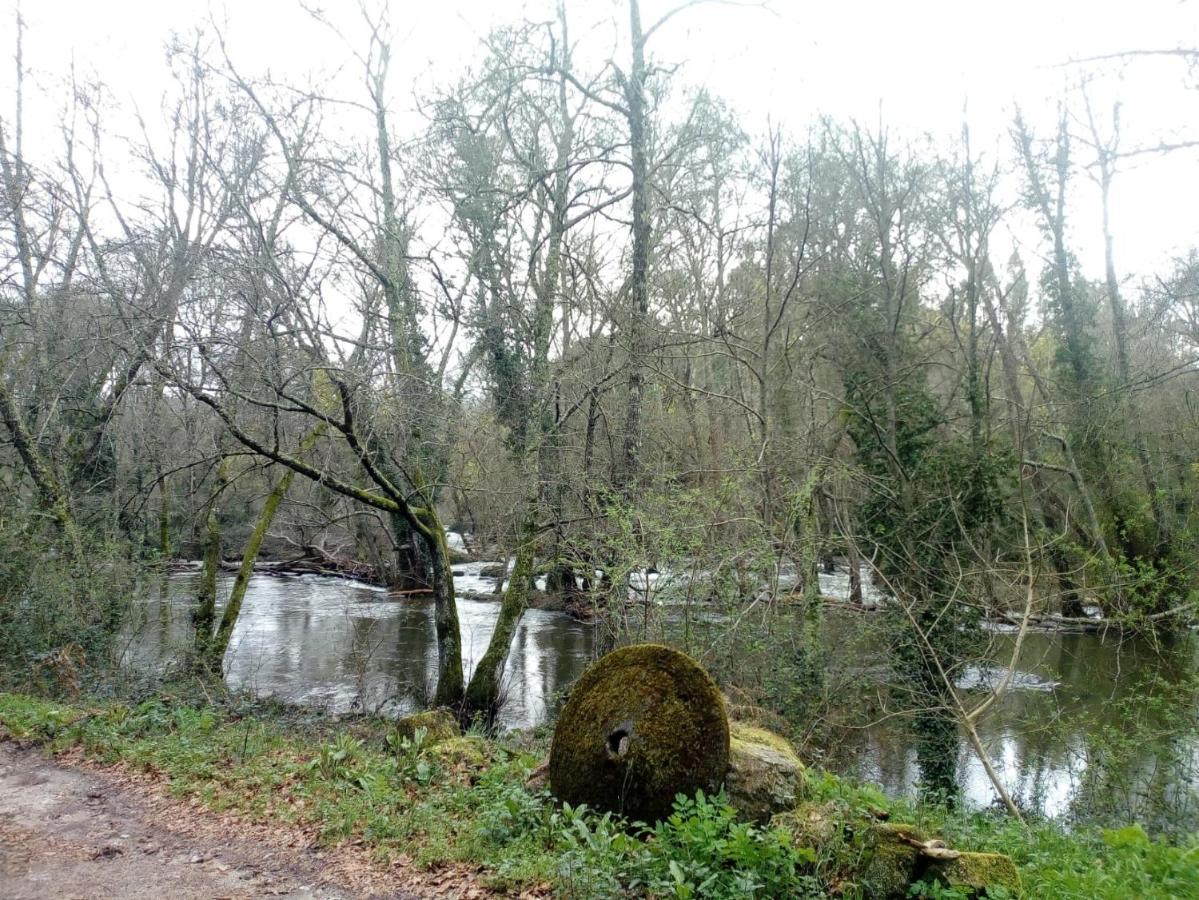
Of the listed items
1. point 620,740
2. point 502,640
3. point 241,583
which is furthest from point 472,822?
point 241,583

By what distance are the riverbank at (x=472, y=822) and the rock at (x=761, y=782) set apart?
0.66 ft

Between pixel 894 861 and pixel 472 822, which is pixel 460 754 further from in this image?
pixel 894 861

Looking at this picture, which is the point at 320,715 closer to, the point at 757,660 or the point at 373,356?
the point at 373,356

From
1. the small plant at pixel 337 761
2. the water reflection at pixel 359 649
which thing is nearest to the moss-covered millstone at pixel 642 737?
the small plant at pixel 337 761

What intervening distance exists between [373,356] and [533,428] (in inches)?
107

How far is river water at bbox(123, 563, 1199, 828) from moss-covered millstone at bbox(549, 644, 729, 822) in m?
4.10

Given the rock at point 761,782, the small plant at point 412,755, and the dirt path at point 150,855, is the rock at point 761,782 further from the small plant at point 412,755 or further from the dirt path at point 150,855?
the small plant at point 412,755

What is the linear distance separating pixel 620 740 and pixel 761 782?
3.21 ft

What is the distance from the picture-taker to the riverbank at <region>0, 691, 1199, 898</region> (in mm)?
4180

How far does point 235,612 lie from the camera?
13.6 meters

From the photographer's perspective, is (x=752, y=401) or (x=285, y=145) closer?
(x=285, y=145)

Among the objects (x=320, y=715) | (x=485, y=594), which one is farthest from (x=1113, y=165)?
(x=485, y=594)

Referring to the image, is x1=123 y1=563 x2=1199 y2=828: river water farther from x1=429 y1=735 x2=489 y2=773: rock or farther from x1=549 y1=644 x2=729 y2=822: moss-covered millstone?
x1=549 y1=644 x2=729 y2=822: moss-covered millstone

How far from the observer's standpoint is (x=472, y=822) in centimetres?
536
